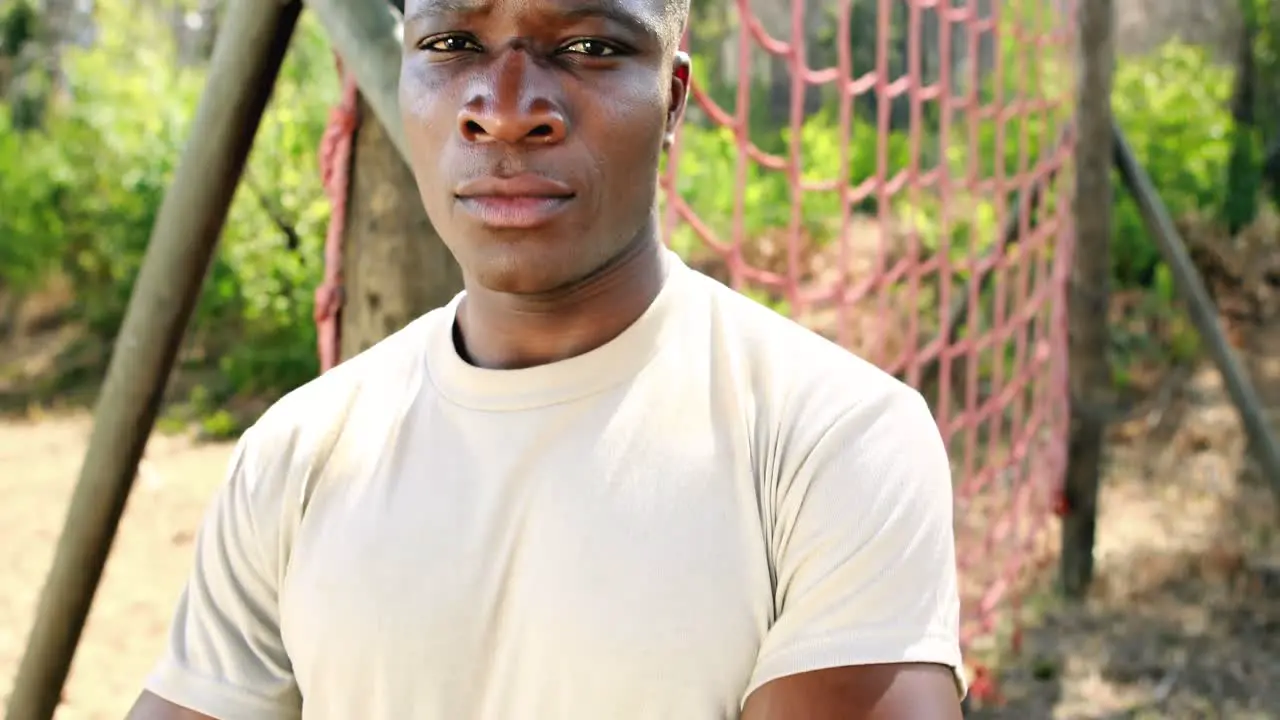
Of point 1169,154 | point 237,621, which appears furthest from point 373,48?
point 1169,154

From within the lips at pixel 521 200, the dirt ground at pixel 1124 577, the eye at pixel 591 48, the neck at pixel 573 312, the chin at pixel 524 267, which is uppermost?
the eye at pixel 591 48

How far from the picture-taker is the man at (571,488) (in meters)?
0.86

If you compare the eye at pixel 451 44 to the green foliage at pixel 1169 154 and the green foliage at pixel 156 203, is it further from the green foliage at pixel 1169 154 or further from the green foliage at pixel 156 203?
the green foliage at pixel 1169 154

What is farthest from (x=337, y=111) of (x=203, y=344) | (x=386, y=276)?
(x=203, y=344)

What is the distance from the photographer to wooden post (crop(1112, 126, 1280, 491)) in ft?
11.9

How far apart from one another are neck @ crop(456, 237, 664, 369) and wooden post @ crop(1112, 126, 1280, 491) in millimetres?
2904

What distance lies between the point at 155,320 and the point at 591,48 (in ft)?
2.66

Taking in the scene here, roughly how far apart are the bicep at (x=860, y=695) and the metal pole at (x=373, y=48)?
655 mm

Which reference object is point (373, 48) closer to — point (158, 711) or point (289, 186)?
point (158, 711)

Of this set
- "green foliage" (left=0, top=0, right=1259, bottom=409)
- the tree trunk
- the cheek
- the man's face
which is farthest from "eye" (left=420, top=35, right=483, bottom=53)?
"green foliage" (left=0, top=0, right=1259, bottom=409)

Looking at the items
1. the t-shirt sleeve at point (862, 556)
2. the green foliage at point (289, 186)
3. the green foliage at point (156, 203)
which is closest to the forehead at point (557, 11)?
the t-shirt sleeve at point (862, 556)

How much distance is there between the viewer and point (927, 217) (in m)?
Result: 6.61

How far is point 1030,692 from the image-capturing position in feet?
10.9

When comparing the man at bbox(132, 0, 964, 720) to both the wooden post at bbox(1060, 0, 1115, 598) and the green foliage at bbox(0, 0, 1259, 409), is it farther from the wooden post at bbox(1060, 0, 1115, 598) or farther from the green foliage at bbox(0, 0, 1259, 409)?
the green foliage at bbox(0, 0, 1259, 409)
